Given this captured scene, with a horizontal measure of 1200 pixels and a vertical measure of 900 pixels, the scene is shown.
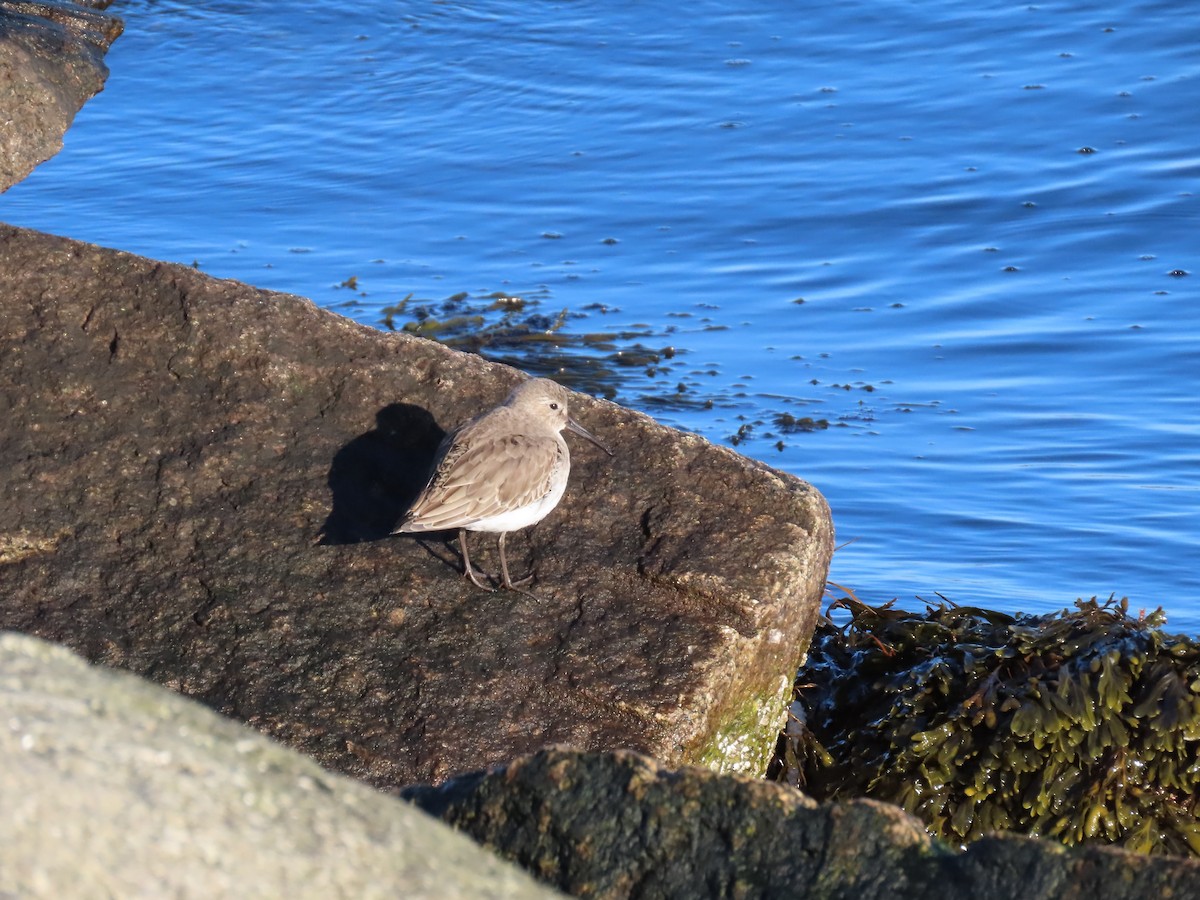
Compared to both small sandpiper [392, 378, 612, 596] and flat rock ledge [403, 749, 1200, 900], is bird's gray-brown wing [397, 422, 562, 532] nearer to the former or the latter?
small sandpiper [392, 378, 612, 596]

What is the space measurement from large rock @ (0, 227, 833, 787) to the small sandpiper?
0.71ft

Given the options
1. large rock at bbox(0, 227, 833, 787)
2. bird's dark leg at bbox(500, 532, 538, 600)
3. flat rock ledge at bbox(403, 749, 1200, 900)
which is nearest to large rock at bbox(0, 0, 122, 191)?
large rock at bbox(0, 227, 833, 787)

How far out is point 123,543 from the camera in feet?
16.4

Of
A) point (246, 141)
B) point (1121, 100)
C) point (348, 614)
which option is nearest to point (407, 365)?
point (348, 614)

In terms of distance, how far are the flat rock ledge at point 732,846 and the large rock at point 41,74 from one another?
807cm

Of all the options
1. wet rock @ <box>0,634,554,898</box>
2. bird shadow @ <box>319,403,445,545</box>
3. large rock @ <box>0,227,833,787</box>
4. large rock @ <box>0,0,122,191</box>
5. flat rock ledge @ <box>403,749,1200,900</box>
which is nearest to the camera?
wet rock @ <box>0,634,554,898</box>

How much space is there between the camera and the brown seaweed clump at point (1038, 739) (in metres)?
4.86

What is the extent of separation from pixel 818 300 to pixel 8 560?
6.46m

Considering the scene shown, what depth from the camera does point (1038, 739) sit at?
16.0ft

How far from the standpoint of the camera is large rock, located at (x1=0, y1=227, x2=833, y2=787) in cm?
468

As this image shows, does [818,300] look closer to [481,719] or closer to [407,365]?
[407,365]

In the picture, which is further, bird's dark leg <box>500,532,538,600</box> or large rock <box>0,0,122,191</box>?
large rock <box>0,0,122,191</box>

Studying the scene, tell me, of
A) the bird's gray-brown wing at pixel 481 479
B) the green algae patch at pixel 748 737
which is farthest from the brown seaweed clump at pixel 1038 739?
the bird's gray-brown wing at pixel 481 479

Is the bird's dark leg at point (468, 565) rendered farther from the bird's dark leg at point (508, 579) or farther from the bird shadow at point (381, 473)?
the bird shadow at point (381, 473)
